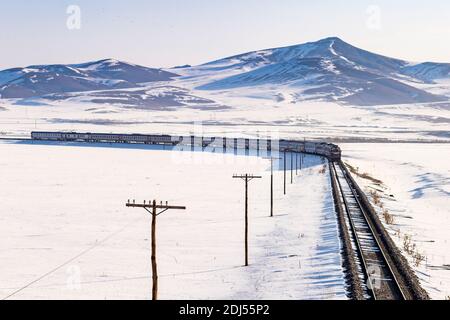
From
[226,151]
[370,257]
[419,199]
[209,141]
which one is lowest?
[370,257]

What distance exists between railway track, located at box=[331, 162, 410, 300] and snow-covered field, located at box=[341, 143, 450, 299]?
1.50 metres

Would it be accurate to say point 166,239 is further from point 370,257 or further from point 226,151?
point 226,151

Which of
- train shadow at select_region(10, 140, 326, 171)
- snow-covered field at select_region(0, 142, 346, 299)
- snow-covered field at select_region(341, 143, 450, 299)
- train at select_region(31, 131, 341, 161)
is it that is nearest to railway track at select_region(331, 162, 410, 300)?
snow-covered field at select_region(0, 142, 346, 299)

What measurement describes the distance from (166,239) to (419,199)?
1183 inches

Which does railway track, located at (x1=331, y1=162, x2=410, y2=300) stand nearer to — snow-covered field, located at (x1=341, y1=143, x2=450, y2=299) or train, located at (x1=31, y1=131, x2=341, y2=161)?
snow-covered field, located at (x1=341, y1=143, x2=450, y2=299)

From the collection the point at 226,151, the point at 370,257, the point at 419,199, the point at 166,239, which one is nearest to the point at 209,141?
the point at 226,151

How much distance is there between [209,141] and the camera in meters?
125

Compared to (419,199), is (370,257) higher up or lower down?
lower down

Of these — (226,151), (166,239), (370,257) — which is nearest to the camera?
(370,257)

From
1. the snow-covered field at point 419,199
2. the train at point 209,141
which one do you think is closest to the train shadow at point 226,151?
the train at point 209,141

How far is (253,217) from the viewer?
4425 cm

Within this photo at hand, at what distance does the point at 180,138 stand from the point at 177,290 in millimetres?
101666
